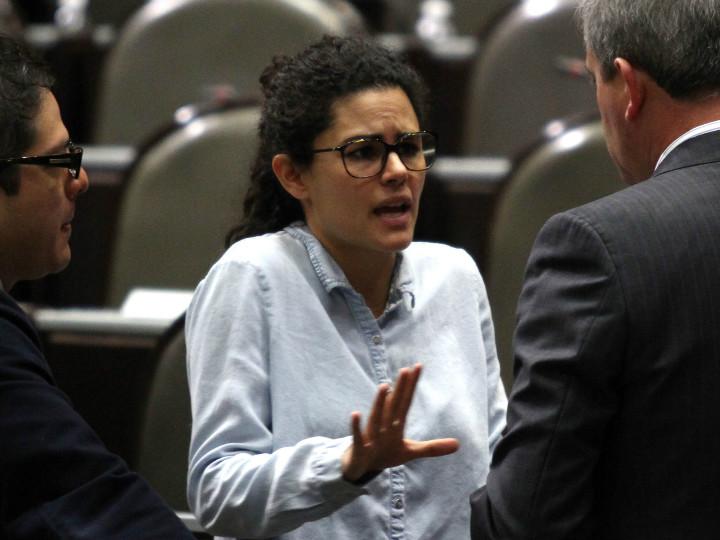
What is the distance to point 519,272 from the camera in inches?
57.9

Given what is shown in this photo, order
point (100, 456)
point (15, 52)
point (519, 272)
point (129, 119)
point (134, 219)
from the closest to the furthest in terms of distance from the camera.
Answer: point (100, 456) < point (15, 52) < point (519, 272) < point (134, 219) < point (129, 119)

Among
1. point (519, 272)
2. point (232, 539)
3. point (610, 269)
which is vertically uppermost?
point (610, 269)

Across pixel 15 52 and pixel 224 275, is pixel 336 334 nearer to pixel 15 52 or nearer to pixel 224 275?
pixel 224 275

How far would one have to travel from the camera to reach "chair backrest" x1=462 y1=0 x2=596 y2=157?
1890 millimetres

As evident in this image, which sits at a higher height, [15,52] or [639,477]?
[15,52]

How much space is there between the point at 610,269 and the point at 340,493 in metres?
0.22

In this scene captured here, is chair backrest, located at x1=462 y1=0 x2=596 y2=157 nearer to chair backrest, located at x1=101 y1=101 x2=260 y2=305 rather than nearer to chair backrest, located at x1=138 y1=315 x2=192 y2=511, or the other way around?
chair backrest, located at x1=101 y1=101 x2=260 y2=305

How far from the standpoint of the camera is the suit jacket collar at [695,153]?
0.78m

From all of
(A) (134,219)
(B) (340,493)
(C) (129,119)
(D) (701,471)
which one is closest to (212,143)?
(A) (134,219)

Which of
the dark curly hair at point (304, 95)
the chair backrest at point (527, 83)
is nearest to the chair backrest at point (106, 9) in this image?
the chair backrest at point (527, 83)

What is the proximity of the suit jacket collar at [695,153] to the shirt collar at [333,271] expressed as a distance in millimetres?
239

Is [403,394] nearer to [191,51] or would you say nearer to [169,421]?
[169,421]

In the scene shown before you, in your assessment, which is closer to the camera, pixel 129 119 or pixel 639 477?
pixel 639 477

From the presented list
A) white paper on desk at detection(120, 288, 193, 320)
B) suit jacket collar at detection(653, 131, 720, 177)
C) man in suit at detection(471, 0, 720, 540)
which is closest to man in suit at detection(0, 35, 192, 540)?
man in suit at detection(471, 0, 720, 540)
